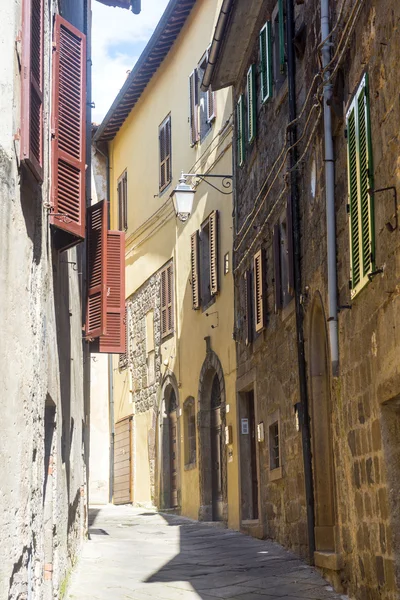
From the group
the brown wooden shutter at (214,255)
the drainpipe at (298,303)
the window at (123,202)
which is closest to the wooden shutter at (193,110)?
the brown wooden shutter at (214,255)

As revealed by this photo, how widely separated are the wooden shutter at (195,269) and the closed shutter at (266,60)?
17.7ft

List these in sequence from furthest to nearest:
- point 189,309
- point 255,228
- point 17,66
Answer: point 189,309
point 255,228
point 17,66

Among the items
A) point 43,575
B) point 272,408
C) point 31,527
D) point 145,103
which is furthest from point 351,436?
point 145,103

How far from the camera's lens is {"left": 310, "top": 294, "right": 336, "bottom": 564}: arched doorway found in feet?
30.8

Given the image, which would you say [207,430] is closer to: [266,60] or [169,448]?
[169,448]

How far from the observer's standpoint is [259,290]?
12.8m

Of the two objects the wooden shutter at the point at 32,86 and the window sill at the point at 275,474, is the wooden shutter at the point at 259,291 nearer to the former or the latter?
the window sill at the point at 275,474

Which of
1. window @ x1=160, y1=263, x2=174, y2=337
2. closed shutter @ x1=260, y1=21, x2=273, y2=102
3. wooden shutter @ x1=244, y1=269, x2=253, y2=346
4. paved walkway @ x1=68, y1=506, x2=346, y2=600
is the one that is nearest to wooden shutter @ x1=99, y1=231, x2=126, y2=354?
wooden shutter @ x1=244, y1=269, x2=253, y2=346

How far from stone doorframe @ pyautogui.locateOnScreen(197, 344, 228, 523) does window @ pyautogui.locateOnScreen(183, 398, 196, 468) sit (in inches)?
30.1

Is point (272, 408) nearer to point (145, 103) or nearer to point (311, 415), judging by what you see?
point (311, 415)

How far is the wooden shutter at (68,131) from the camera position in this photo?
6793 mm

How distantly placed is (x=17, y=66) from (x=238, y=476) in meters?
10.2

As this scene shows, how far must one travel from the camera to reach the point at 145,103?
73.9 ft

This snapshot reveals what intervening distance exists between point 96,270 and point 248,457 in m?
4.05
